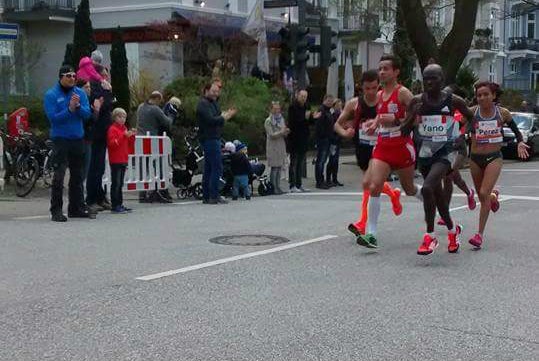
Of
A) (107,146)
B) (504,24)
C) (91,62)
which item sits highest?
(504,24)

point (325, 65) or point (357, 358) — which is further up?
point (325, 65)

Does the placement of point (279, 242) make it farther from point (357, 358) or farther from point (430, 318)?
point (357, 358)

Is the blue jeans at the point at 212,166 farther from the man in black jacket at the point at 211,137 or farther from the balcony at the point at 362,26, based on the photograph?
the balcony at the point at 362,26

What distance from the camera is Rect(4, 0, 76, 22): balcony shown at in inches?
1421

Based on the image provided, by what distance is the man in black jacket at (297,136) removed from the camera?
16828 millimetres

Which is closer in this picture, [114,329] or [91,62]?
[114,329]

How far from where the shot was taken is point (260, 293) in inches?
280

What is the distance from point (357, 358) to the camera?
539 centimetres

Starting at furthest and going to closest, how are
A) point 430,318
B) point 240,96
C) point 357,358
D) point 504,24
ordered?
point 504,24 < point 240,96 < point 430,318 < point 357,358

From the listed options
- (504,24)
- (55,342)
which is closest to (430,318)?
(55,342)

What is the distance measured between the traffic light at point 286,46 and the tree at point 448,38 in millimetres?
4972

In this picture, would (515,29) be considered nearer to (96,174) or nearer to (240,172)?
(240,172)

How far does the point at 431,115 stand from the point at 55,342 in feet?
15.7

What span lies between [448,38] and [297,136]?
970 cm
